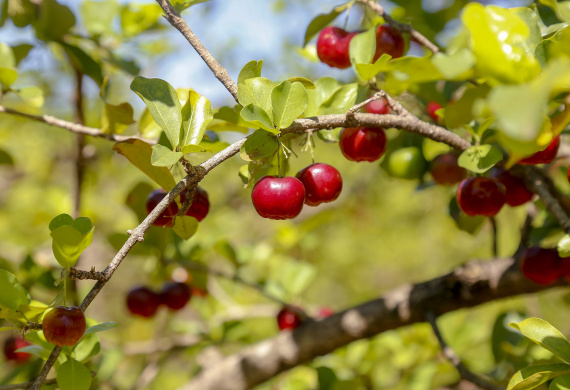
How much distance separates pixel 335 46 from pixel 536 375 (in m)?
0.69

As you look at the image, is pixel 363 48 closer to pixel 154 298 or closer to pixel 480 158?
pixel 480 158

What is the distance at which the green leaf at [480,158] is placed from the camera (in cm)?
79

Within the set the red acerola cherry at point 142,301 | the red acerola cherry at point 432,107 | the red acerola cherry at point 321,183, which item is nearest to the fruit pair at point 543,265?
the red acerola cherry at point 432,107

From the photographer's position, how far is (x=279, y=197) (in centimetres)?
78

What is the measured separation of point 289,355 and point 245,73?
90 centimetres

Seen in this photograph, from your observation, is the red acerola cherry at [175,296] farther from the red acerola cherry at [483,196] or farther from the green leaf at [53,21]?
the red acerola cherry at [483,196]

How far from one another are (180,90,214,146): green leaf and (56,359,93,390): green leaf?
0.37 meters

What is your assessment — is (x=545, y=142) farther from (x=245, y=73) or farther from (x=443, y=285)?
(x=443, y=285)

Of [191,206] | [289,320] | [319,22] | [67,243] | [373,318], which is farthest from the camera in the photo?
[289,320]

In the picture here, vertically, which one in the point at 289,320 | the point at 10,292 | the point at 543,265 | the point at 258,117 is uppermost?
the point at 258,117

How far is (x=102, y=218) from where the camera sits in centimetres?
268

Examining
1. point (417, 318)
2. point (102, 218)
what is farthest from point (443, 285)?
point (102, 218)

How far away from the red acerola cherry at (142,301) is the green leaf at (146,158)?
79cm

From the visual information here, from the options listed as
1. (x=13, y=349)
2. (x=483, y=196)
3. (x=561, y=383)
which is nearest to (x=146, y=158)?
(x=483, y=196)
